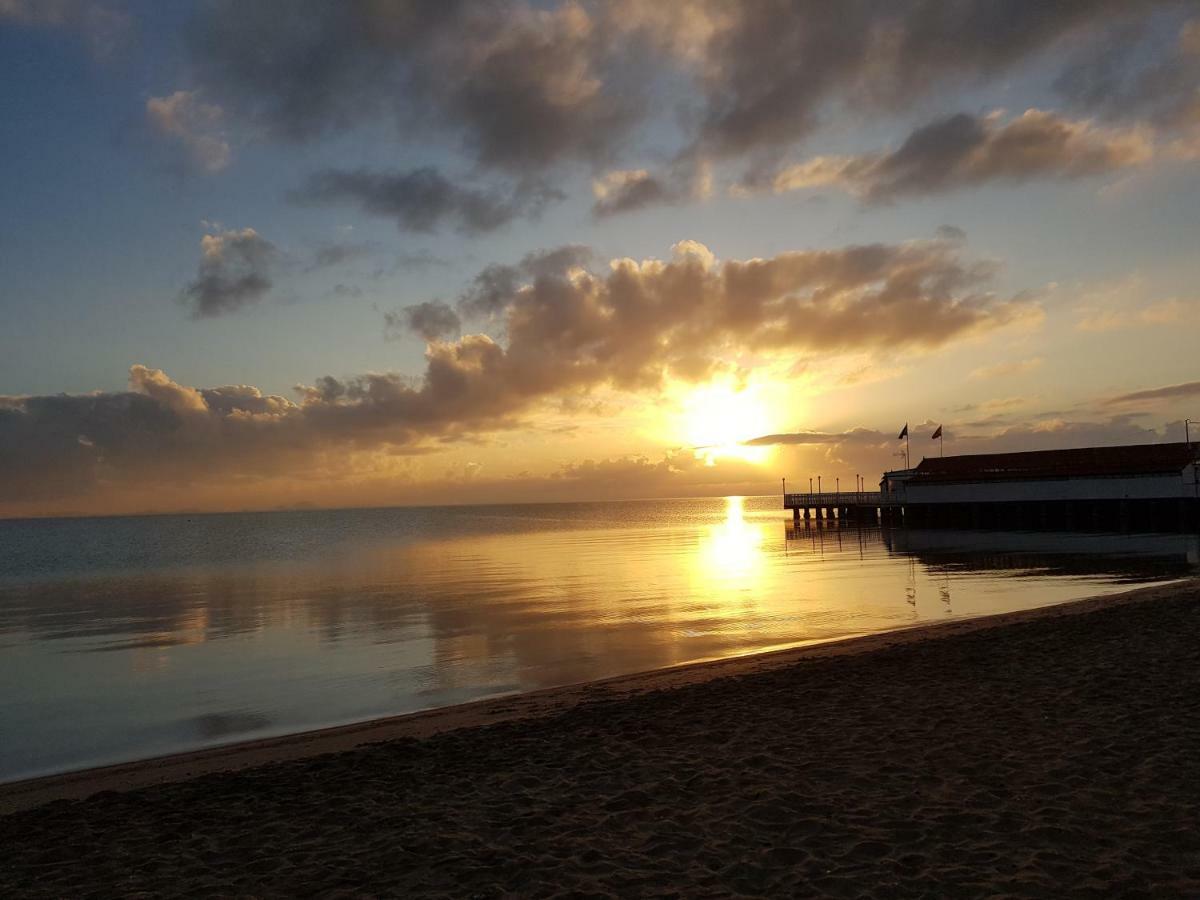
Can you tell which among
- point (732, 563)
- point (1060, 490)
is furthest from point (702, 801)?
point (1060, 490)

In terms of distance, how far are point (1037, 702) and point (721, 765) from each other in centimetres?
502

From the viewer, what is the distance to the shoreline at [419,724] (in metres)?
10.9

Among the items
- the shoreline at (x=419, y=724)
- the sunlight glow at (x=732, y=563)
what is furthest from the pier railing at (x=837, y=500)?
the shoreline at (x=419, y=724)

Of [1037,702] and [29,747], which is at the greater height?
[1037,702]

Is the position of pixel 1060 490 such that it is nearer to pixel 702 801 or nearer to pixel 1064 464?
pixel 1064 464

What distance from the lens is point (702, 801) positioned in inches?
314

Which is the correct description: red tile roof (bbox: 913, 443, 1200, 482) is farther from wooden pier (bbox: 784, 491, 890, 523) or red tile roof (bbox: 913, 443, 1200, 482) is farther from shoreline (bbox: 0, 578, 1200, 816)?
shoreline (bbox: 0, 578, 1200, 816)

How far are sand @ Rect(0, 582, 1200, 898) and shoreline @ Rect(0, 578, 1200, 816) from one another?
0.35 ft

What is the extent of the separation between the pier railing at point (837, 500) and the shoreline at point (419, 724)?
6637cm

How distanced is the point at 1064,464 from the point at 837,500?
25.3 m

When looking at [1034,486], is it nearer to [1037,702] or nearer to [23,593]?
[1037,702]

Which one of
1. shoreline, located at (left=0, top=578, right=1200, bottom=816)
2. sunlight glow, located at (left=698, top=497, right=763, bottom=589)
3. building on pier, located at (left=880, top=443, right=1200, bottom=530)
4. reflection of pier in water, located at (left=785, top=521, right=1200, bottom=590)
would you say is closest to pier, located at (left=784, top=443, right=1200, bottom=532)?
building on pier, located at (left=880, top=443, right=1200, bottom=530)

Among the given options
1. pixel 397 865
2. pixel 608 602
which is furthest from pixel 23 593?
pixel 397 865

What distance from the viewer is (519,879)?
21.0 feet
